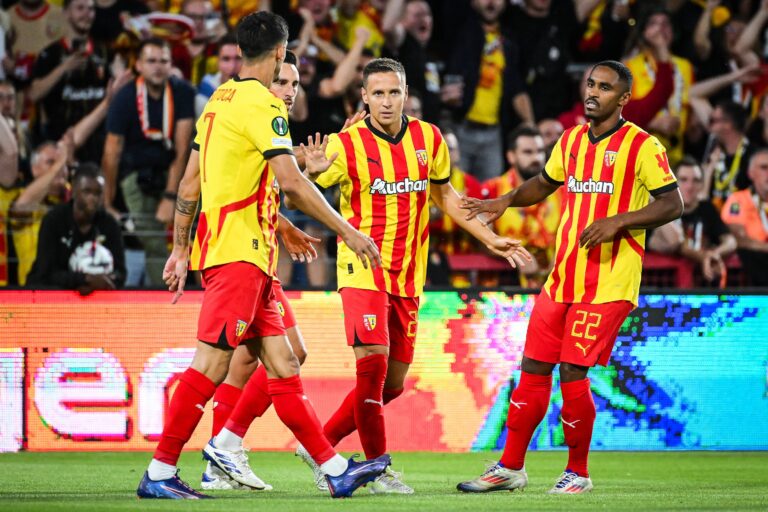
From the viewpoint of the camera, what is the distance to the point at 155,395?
930 cm

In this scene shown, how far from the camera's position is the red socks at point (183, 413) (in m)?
5.98

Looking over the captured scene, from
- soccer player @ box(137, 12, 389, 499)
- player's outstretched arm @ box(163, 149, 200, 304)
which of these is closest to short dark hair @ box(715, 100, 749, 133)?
soccer player @ box(137, 12, 389, 499)

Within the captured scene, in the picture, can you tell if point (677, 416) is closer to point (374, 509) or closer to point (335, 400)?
point (335, 400)

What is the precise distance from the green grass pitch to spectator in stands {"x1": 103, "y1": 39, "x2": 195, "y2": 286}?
3000mm

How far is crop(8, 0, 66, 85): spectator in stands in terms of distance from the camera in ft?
40.9

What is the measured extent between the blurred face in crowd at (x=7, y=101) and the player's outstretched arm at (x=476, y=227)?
5.75m

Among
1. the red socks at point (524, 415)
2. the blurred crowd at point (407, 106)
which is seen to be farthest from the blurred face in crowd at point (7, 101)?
the red socks at point (524, 415)

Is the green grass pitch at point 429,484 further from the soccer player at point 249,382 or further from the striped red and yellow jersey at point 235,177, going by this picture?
the striped red and yellow jersey at point 235,177

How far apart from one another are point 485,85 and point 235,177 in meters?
7.30

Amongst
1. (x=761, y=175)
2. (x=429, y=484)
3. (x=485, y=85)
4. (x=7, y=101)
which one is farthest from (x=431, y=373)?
(x=7, y=101)

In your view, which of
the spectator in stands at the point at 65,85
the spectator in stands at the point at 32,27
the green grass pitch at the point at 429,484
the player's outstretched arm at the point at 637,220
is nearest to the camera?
the green grass pitch at the point at 429,484

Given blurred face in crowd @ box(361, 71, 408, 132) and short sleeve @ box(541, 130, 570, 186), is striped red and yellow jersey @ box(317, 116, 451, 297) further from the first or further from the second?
short sleeve @ box(541, 130, 570, 186)

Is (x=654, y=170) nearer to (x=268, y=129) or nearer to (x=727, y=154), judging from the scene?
(x=268, y=129)

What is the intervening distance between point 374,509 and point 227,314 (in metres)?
1.21
